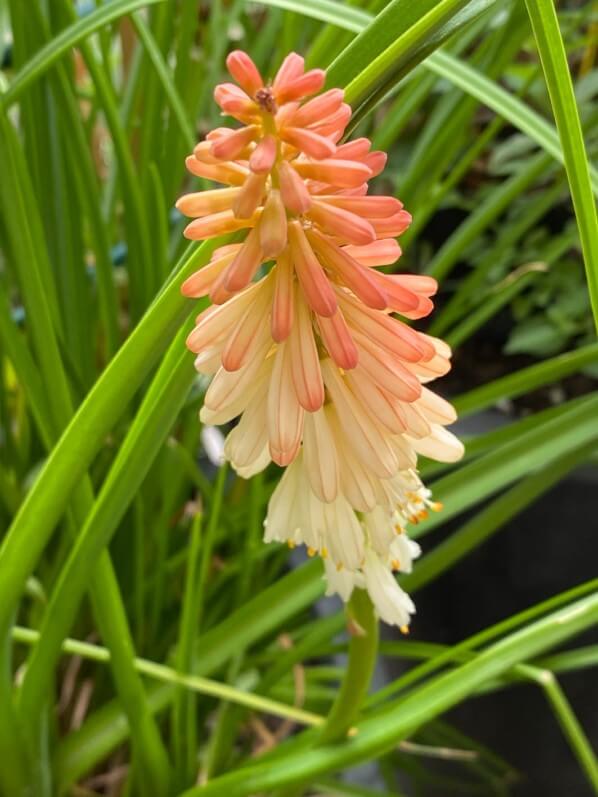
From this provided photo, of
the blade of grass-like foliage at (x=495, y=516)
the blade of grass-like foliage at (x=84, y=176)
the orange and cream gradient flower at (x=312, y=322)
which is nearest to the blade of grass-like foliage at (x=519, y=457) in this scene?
the blade of grass-like foliage at (x=495, y=516)

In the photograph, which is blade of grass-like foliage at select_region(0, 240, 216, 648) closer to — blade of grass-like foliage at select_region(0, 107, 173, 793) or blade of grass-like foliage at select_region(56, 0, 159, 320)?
blade of grass-like foliage at select_region(0, 107, 173, 793)

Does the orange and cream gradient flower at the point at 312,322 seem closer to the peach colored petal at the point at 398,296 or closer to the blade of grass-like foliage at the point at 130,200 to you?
the peach colored petal at the point at 398,296

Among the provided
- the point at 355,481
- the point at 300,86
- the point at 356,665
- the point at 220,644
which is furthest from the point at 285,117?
the point at 220,644

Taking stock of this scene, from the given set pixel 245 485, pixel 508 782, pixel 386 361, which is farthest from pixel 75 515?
pixel 508 782

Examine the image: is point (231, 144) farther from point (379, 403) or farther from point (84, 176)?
point (84, 176)

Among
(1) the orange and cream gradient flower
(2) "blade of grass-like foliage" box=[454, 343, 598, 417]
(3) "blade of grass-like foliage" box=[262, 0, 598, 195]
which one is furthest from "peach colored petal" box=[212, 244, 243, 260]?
(2) "blade of grass-like foliage" box=[454, 343, 598, 417]

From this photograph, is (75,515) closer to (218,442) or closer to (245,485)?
(245,485)
